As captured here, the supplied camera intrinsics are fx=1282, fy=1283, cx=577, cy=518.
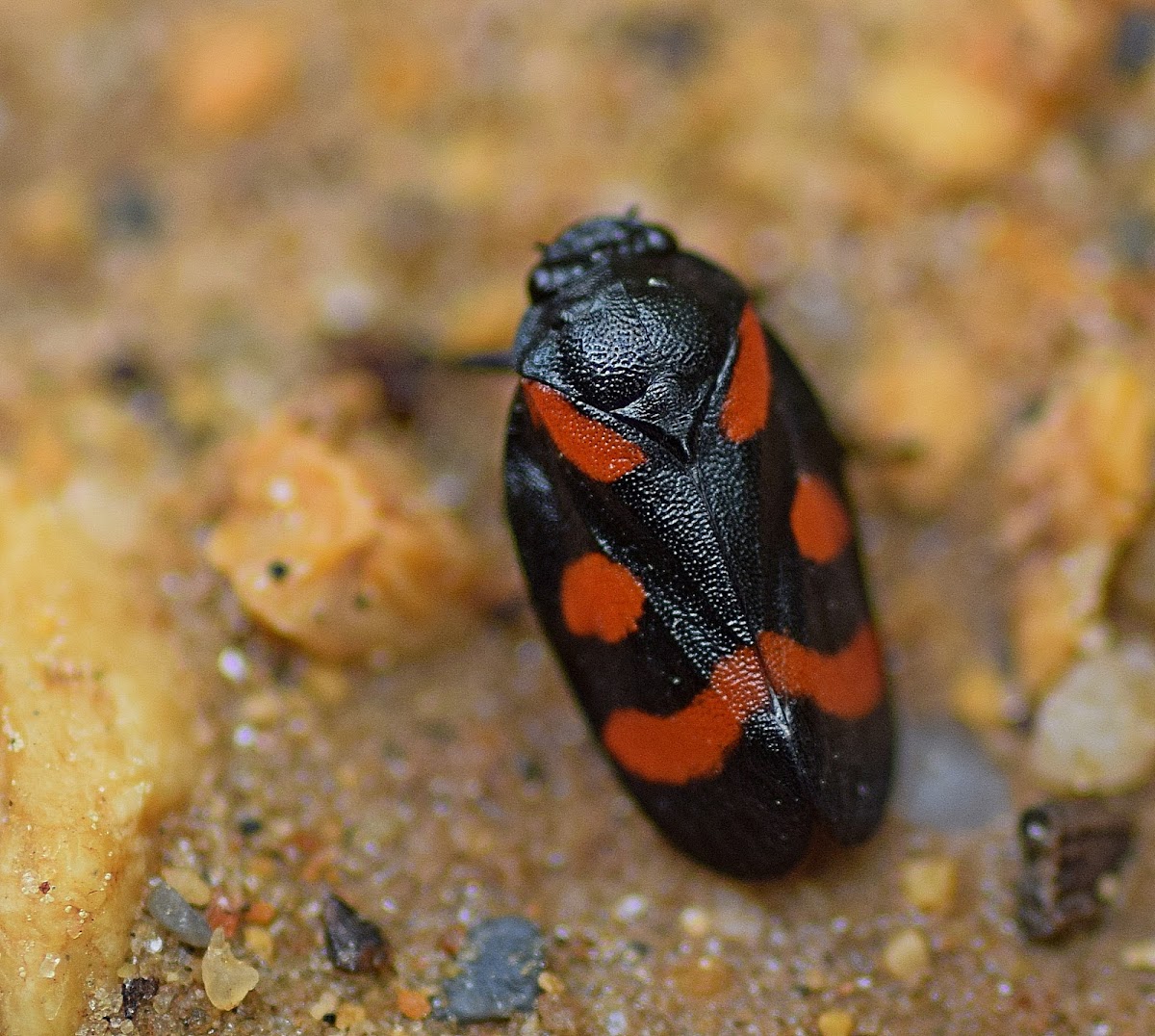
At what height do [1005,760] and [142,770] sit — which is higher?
[142,770]

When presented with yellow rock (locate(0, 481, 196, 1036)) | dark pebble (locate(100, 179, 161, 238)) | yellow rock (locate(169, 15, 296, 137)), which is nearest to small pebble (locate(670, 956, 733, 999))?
yellow rock (locate(0, 481, 196, 1036))

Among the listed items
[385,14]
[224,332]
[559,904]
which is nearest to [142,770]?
[559,904]

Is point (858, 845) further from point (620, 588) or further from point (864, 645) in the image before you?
point (620, 588)

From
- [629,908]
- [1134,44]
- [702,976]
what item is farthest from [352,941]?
[1134,44]

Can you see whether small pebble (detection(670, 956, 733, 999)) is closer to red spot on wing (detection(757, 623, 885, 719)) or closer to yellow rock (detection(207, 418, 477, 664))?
red spot on wing (detection(757, 623, 885, 719))

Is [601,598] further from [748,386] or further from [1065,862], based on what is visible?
[1065,862]

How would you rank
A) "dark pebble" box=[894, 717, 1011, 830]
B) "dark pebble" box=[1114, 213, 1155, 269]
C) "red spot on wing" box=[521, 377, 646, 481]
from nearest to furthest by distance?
"red spot on wing" box=[521, 377, 646, 481]
"dark pebble" box=[894, 717, 1011, 830]
"dark pebble" box=[1114, 213, 1155, 269]
